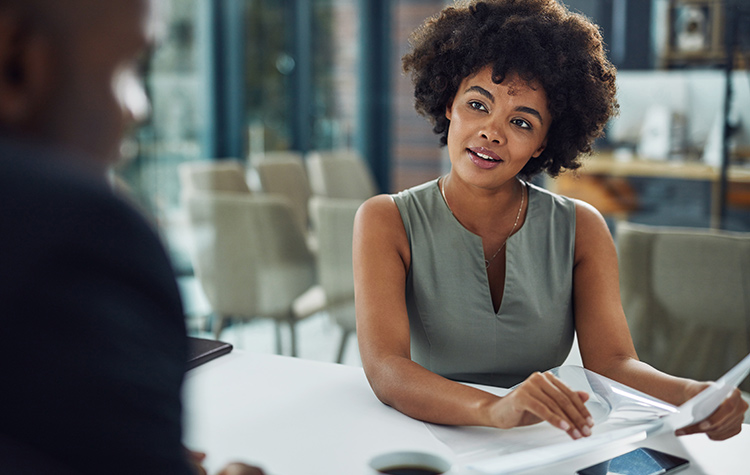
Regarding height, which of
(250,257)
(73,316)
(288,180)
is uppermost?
(73,316)

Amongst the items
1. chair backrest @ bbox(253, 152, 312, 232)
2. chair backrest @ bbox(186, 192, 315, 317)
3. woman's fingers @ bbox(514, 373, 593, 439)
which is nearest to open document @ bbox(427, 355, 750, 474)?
woman's fingers @ bbox(514, 373, 593, 439)

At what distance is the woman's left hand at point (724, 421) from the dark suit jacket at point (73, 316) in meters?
0.81

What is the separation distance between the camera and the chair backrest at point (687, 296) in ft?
5.89

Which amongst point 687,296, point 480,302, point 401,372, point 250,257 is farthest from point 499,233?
point 250,257

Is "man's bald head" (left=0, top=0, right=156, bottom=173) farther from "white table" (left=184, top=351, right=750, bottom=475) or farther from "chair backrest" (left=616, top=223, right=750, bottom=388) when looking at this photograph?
"chair backrest" (left=616, top=223, right=750, bottom=388)

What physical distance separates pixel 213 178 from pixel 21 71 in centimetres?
303

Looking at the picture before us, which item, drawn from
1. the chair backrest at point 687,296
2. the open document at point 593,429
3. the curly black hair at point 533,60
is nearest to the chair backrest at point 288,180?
the chair backrest at point 687,296

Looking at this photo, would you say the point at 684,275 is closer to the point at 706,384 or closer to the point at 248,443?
the point at 706,384

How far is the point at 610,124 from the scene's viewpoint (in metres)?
3.97

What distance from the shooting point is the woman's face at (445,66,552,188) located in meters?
1.33

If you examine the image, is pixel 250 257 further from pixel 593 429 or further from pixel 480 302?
pixel 593 429

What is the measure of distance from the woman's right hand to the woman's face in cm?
52

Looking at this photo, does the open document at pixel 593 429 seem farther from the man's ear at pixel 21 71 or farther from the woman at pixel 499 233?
the man's ear at pixel 21 71

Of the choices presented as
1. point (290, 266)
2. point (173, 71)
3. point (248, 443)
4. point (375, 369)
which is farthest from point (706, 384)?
point (173, 71)
